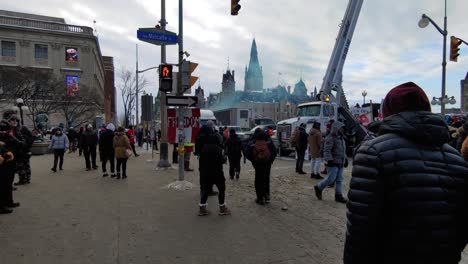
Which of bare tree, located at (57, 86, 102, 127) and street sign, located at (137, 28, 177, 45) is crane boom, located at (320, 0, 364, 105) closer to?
street sign, located at (137, 28, 177, 45)

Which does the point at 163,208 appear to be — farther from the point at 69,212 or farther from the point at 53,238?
the point at 53,238

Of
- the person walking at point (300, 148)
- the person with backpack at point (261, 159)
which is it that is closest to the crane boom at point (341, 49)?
the person walking at point (300, 148)

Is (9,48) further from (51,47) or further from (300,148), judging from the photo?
(300,148)

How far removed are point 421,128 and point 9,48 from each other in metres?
78.3

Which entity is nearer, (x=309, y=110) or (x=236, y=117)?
(x=309, y=110)

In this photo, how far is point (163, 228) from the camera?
19.6 ft

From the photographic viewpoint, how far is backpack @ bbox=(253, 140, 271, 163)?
7742 mm

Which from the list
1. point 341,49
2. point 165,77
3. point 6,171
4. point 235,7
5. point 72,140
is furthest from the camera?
point 72,140

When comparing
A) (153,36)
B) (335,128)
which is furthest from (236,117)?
(335,128)

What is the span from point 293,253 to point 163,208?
134 inches

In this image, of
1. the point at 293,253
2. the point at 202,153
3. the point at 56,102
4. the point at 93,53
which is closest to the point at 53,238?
the point at 202,153

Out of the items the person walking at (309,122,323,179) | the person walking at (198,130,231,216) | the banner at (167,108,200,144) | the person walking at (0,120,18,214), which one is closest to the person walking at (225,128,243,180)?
the banner at (167,108,200,144)

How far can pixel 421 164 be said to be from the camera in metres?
2.01

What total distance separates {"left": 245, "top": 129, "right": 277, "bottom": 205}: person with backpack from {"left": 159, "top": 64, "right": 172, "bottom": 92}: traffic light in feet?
11.0
